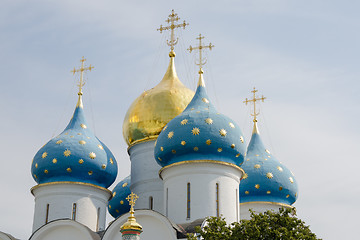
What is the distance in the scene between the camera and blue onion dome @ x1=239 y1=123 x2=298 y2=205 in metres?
22.4

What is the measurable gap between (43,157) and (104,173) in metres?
1.84

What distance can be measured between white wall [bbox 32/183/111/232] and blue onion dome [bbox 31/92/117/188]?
208 mm

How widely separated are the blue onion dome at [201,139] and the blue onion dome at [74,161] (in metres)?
2.29

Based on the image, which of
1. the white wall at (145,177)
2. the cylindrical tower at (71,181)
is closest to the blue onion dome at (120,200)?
the white wall at (145,177)

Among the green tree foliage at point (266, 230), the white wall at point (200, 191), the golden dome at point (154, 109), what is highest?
the golden dome at point (154, 109)

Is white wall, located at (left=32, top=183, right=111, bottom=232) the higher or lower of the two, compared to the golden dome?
lower

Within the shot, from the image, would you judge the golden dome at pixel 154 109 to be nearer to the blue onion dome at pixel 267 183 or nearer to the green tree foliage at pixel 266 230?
the blue onion dome at pixel 267 183

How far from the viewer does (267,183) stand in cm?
2238

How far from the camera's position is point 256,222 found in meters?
14.3

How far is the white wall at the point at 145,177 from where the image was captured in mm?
20797

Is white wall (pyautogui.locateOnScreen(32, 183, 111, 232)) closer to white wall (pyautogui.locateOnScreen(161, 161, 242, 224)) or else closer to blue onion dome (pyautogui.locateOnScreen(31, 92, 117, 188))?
blue onion dome (pyautogui.locateOnScreen(31, 92, 117, 188))

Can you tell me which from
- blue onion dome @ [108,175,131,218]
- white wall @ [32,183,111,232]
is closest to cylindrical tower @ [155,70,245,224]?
white wall @ [32,183,111,232]

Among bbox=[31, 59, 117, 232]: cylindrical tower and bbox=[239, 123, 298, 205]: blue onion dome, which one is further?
bbox=[239, 123, 298, 205]: blue onion dome

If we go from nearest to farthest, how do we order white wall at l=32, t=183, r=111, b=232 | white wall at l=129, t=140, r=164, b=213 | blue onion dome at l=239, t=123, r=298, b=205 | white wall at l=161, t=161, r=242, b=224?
white wall at l=161, t=161, r=242, b=224 < white wall at l=32, t=183, r=111, b=232 < white wall at l=129, t=140, r=164, b=213 < blue onion dome at l=239, t=123, r=298, b=205
